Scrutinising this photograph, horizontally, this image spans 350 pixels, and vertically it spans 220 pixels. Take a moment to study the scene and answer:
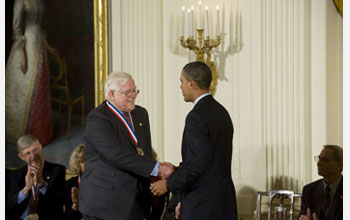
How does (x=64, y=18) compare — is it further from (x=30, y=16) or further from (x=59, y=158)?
(x=59, y=158)

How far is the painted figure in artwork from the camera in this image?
26.0ft

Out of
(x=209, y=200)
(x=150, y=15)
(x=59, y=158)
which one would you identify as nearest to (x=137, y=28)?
(x=150, y=15)

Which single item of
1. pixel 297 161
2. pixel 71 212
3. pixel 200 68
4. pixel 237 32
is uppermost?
pixel 237 32

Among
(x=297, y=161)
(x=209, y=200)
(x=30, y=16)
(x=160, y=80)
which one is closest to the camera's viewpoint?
(x=209, y=200)

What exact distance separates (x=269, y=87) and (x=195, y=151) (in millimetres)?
3157

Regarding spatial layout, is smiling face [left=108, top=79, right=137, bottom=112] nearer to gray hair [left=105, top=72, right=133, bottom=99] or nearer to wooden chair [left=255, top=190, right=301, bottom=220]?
gray hair [left=105, top=72, right=133, bottom=99]

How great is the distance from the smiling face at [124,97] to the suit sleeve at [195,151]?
507mm

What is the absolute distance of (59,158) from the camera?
311 inches

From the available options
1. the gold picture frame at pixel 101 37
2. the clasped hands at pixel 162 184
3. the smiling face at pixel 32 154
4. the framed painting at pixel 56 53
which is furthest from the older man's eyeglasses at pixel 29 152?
the clasped hands at pixel 162 184

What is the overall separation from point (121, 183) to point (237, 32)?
11.5 ft

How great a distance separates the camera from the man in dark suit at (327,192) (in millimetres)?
5312

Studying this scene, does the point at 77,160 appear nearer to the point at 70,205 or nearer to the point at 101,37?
the point at 70,205

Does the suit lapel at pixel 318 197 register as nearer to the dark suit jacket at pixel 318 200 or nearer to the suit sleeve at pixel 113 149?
the dark suit jacket at pixel 318 200

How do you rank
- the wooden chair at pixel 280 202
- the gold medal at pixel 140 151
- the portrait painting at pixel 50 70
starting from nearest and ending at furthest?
the gold medal at pixel 140 151 < the wooden chair at pixel 280 202 < the portrait painting at pixel 50 70
